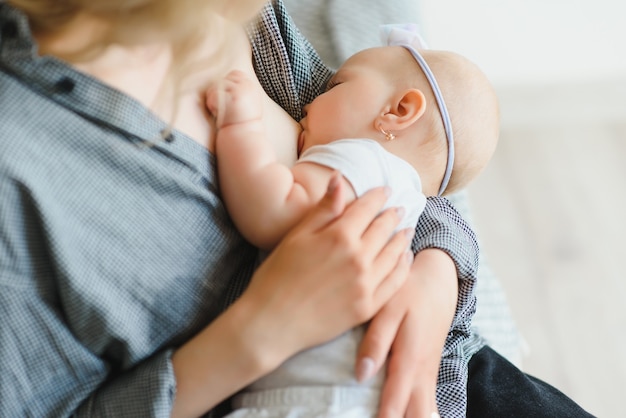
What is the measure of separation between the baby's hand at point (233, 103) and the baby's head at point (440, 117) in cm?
21

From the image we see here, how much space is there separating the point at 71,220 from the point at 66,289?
0.22ft

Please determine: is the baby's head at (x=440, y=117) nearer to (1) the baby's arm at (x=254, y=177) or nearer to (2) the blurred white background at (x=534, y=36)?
(1) the baby's arm at (x=254, y=177)

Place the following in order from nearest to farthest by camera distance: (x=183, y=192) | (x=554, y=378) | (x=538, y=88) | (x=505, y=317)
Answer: (x=183, y=192), (x=505, y=317), (x=554, y=378), (x=538, y=88)

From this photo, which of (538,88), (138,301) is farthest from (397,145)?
(538,88)

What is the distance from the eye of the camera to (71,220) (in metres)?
0.74

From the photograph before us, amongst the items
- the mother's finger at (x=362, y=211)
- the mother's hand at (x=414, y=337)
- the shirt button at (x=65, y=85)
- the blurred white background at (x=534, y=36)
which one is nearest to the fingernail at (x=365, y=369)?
the mother's hand at (x=414, y=337)

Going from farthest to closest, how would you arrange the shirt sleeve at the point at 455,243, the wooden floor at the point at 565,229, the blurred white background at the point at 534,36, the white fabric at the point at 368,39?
the blurred white background at the point at 534,36
the wooden floor at the point at 565,229
the white fabric at the point at 368,39
the shirt sleeve at the point at 455,243

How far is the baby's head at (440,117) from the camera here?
1.04 metres

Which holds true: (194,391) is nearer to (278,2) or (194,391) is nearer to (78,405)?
(78,405)

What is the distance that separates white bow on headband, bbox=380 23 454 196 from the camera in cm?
105

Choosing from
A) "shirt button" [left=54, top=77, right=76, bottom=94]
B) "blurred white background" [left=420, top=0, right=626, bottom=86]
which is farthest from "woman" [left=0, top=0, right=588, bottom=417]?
"blurred white background" [left=420, top=0, right=626, bottom=86]

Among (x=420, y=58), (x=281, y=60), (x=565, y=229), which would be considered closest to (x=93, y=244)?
(x=281, y=60)

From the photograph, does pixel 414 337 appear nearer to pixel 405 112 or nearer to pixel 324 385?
pixel 324 385

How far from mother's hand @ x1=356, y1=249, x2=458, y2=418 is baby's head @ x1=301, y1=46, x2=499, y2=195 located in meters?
0.16
